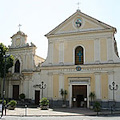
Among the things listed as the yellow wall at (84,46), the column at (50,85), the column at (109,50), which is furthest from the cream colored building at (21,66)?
the column at (109,50)

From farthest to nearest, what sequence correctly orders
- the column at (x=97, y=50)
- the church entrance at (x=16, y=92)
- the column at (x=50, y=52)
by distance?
the church entrance at (x=16, y=92) → the column at (x=50, y=52) → the column at (x=97, y=50)

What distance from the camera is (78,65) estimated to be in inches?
973

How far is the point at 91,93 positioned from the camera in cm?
2348

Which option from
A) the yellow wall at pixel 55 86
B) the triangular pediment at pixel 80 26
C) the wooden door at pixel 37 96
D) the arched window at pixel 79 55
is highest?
the triangular pediment at pixel 80 26

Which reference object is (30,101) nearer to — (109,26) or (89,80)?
(89,80)

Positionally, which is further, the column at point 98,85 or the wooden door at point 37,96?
the wooden door at point 37,96

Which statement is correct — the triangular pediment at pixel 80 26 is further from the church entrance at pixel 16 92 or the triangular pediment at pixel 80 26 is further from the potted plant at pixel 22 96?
the church entrance at pixel 16 92

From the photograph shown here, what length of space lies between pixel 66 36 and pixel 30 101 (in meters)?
10.8

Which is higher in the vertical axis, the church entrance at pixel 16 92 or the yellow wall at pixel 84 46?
the yellow wall at pixel 84 46

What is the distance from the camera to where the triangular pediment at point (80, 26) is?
81.7ft

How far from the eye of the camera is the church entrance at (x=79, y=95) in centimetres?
2441

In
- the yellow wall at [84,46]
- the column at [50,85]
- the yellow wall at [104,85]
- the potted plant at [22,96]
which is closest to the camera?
the yellow wall at [104,85]

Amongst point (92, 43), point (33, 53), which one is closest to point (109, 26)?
point (92, 43)

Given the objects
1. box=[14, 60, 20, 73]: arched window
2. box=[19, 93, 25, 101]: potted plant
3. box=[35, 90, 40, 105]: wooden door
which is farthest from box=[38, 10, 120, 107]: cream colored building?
box=[14, 60, 20, 73]: arched window
